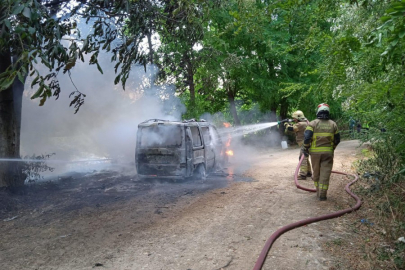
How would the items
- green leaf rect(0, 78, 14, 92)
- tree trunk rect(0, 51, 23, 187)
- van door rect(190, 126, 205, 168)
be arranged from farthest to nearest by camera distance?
van door rect(190, 126, 205, 168), tree trunk rect(0, 51, 23, 187), green leaf rect(0, 78, 14, 92)

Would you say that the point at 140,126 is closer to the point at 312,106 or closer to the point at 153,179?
the point at 153,179

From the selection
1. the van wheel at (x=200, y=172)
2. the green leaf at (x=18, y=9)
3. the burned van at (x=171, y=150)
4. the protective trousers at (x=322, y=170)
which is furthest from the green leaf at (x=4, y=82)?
the van wheel at (x=200, y=172)

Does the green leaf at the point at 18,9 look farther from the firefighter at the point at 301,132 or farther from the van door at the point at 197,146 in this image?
the firefighter at the point at 301,132

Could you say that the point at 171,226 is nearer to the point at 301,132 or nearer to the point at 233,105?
the point at 301,132

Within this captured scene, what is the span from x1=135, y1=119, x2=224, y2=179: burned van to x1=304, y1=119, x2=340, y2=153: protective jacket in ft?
10.1

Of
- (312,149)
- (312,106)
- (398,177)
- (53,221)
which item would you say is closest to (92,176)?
(53,221)

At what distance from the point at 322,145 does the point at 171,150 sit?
3.76 m

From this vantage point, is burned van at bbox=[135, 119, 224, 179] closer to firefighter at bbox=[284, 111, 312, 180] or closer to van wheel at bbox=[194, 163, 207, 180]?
van wheel at bbox=[194, 163, 207, 180]

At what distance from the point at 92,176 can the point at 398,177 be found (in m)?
8.32

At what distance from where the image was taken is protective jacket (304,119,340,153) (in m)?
6.63

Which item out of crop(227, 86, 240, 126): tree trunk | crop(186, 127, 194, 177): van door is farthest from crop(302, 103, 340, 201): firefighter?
crop(227, 86, 240, 126): tree trunk

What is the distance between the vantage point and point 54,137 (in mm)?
13758

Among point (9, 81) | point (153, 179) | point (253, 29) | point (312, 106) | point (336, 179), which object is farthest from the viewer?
point (312, 106)

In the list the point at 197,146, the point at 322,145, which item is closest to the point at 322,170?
the point at 322,145
